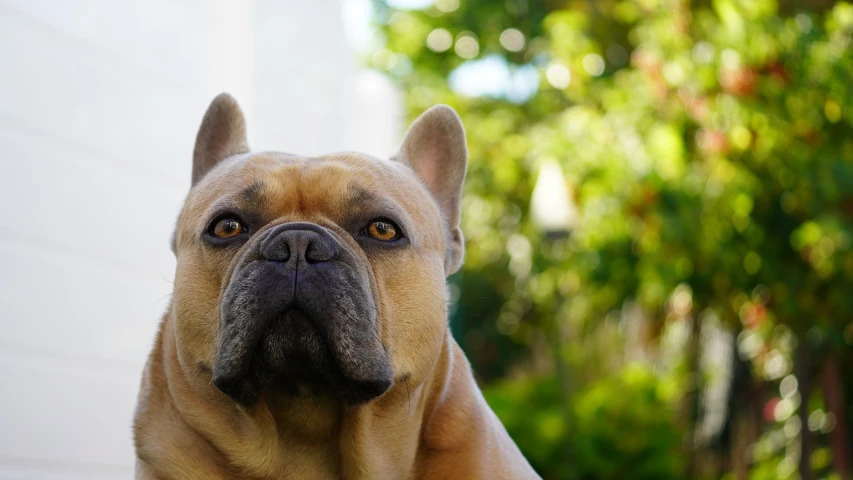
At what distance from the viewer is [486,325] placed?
1892cm

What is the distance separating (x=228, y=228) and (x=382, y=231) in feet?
1.55

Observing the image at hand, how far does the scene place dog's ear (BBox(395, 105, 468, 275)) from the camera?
3754 mm

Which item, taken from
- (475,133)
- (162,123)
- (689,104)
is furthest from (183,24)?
(475,133)

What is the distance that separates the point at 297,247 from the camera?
8.79 ft

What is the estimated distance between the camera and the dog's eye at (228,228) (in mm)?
2975

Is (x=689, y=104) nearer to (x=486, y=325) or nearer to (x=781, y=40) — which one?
(x=781, y=40)

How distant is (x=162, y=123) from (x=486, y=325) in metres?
13.6

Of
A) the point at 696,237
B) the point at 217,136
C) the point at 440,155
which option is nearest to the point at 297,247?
the point at 217,136

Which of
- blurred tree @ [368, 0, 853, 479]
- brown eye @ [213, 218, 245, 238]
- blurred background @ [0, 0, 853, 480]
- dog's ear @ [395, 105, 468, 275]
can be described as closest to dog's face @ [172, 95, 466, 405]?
brown eye @ [213, 218, 245, 238]

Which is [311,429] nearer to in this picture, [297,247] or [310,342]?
[310,342]

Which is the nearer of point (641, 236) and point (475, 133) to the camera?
point (641, 236)

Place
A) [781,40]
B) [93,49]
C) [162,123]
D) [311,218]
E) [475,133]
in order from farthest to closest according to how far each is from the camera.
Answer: [475,133] → [781,40] → [162,123] → [93,49] → [311,218]

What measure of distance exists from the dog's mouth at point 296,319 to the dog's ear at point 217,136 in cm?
97

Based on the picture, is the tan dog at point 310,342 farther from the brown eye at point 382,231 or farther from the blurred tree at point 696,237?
the blurred tree at point 696,237
